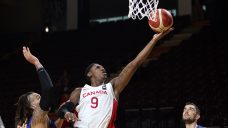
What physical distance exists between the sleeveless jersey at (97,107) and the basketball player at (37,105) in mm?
233

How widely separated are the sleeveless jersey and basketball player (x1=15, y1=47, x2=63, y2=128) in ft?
0.77

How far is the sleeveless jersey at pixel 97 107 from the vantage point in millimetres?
3674

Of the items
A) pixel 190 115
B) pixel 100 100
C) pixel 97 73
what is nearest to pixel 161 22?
pixel 97 73

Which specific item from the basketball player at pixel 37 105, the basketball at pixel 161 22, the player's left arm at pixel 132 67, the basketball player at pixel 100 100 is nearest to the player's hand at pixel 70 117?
the basketball player at pixel 37 105

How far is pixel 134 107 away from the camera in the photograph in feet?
28.2

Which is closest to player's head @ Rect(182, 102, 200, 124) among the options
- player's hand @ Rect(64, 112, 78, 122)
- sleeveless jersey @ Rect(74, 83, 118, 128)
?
sleeveless jersey @ Rect(74, 83, 118, 128)

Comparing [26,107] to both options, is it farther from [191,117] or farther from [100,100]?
[191,117]

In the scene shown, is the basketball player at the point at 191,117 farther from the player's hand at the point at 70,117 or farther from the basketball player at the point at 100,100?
the player's hand at the point at 70,117

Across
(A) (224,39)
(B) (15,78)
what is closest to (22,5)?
(B) (15,78)

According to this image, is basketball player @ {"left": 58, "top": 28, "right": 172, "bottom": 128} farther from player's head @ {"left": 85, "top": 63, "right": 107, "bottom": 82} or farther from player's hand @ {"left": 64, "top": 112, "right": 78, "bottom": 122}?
player's hand @ {"left": 64, "top": 112, "right": 78, "bottom": 122}

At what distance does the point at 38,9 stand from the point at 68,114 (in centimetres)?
1588

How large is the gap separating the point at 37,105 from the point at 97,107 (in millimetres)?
572

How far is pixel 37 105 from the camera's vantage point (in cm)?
337

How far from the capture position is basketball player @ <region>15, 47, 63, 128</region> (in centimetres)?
276
